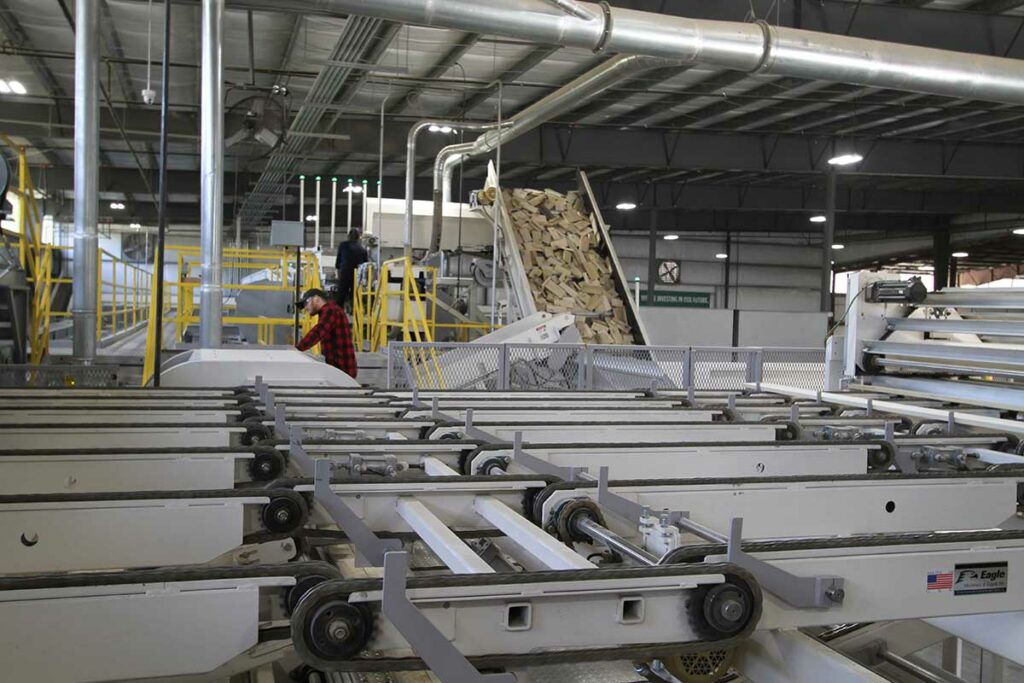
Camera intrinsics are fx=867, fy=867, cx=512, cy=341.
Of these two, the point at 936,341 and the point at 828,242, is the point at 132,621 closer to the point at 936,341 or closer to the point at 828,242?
the point at 936,341

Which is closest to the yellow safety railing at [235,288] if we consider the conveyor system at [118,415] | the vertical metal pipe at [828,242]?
the conveyor system at [118,415]

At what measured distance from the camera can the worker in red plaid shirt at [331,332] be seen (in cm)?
786

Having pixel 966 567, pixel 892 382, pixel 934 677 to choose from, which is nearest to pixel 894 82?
pixel 892 382

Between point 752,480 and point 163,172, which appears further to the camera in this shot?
point 163,172

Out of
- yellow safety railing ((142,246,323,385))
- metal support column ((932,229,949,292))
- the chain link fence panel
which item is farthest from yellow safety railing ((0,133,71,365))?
metal support column ((932,229,949,292))

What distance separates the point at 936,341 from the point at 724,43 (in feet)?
14.0

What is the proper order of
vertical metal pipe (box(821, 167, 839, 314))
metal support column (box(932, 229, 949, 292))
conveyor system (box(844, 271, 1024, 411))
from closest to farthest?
conveyor system (box(844, 271, 1024, 411))
vertical metal pipe (box(821, 167, 839, 314))
metal support column (box(932, 229, 949, 292))

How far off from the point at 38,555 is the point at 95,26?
6.23 metres

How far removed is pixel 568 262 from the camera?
11.9 metres

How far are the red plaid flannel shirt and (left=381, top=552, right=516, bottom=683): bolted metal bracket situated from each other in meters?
6.57

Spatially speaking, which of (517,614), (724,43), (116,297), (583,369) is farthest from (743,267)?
(517,614)

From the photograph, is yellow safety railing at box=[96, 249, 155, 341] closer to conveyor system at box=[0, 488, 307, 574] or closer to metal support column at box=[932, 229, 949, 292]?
conveyor system at box=[0, 488, 307, 574]

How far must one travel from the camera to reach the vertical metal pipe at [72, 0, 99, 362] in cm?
673

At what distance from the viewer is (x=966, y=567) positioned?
5.82ft
